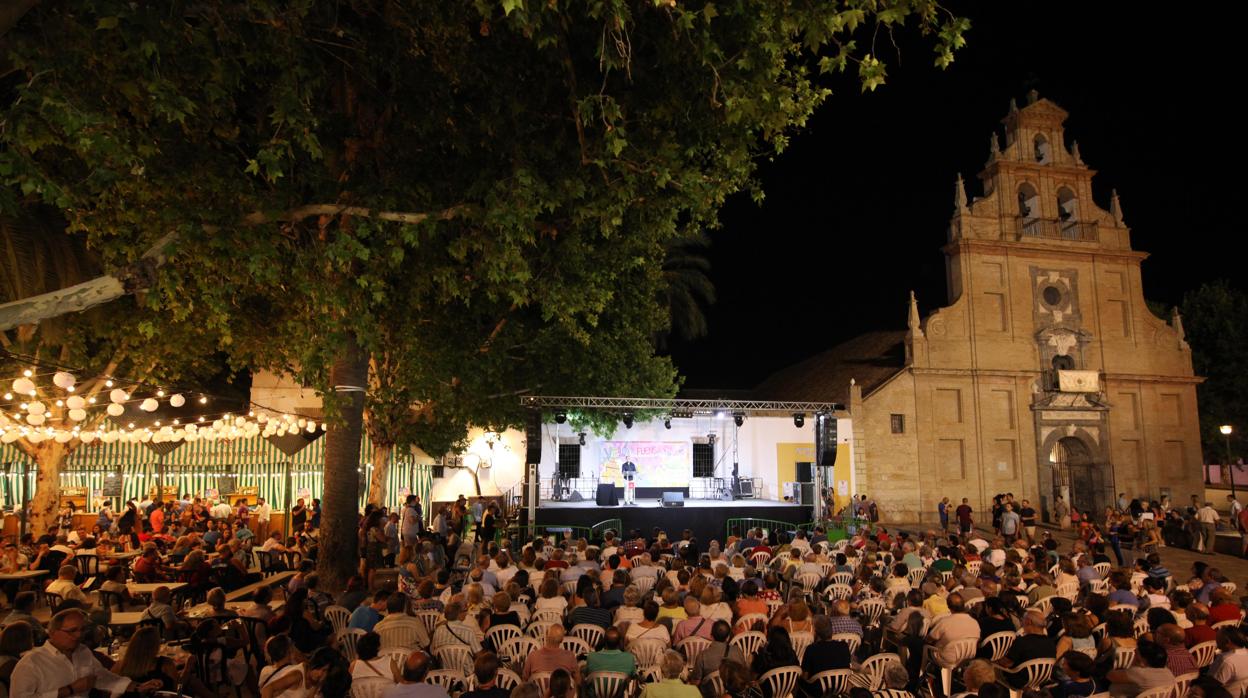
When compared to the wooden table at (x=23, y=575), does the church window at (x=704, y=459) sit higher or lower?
higher

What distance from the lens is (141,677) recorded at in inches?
210

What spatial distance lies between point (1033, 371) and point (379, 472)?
21.6 meters

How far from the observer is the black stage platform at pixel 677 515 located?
1767 cm

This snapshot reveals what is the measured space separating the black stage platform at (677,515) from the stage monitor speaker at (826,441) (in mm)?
1423

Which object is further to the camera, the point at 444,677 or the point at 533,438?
the point at 533,438

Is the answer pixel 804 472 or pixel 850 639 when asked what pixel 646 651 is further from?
pixel 804 472

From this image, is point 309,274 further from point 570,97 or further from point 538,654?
point 538,654

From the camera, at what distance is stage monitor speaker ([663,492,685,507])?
1838 cm

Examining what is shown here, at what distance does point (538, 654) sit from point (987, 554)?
9059 millimetres

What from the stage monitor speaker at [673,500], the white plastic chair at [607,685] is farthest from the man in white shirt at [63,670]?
the stage monitor speaker at [673,500]

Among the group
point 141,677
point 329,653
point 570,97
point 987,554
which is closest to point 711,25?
point 570,97

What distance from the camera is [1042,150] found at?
2603cm

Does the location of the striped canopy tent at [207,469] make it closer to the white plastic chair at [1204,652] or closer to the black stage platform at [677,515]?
the black stage platform at [677,515]

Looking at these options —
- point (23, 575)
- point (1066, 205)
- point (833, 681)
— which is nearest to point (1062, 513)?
point (1066, 205)
